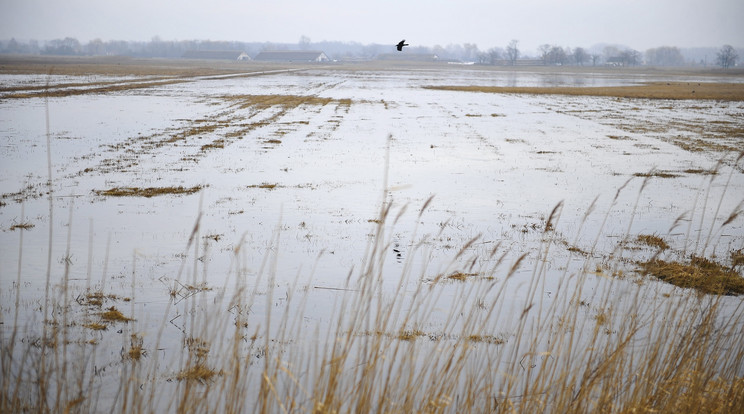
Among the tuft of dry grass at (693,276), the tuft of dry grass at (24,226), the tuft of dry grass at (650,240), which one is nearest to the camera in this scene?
the tuft of dry grass at (693,276)

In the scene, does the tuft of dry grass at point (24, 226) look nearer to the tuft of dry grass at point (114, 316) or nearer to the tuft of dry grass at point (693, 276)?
the tuft of dry grass at point (114, 316)

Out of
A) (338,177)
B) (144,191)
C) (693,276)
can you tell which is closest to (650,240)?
(693,276)

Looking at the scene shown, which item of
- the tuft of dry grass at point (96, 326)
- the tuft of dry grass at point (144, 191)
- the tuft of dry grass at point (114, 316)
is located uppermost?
the tuft of dry grass at point (144, 191)

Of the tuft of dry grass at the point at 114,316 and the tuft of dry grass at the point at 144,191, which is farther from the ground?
the tuft of dry grass at the point at 144,191

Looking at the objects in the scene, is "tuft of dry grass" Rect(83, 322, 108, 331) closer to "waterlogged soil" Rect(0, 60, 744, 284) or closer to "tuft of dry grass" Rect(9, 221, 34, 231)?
"waterlogged soil" Rect(0, 60, 744, 284)

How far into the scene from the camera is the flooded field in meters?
5.21

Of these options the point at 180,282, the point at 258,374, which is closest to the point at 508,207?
the point at 180,282

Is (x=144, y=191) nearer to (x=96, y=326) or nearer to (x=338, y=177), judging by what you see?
(x=338, y=177)

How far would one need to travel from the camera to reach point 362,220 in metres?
13.1

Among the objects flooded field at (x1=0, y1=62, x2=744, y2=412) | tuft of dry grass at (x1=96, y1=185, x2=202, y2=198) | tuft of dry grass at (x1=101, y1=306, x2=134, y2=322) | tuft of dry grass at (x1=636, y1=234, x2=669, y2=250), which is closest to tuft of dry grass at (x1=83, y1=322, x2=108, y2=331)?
flooded field at (x1=0, y1=62, x2=744, y2=412)

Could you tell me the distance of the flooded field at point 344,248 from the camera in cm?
521

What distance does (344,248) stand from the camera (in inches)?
430

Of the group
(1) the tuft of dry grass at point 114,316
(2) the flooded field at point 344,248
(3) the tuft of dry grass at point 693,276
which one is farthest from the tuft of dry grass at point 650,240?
(1) the tuft of dry grass at point 114,316

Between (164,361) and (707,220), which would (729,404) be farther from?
(707,220)
